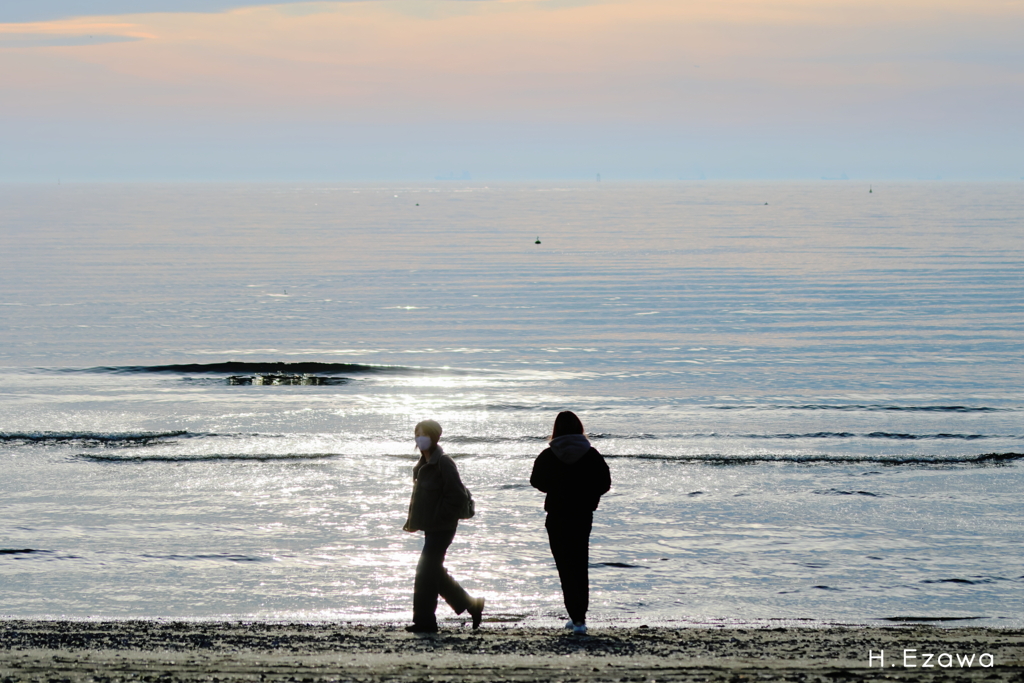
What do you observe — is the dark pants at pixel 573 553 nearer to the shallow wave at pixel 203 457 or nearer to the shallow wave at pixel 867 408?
the shallow wave at pixel 203 457

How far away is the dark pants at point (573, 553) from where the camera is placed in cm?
945

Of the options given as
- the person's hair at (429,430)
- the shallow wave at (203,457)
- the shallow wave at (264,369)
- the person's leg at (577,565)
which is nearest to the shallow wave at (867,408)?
the shallow wave at (264,369)

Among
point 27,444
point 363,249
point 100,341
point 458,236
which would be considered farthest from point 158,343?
point 458,236

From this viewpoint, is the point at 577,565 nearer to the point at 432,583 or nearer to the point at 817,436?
the point at 432,583

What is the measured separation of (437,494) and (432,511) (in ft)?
0.54

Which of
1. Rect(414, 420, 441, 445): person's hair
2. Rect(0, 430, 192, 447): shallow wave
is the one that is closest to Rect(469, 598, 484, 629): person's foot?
Rect(414, 420, 441, 445): person's hair

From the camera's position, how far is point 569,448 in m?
9.28

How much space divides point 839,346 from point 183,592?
25.8m

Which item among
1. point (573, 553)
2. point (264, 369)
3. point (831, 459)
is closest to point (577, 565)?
point (573, 553)

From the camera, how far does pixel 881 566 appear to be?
12805 millimetres

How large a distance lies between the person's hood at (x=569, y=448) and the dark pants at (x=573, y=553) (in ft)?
1.85

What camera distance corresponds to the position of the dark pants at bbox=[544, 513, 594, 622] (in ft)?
31.0

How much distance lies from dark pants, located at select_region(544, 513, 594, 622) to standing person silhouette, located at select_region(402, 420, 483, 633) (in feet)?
2.98

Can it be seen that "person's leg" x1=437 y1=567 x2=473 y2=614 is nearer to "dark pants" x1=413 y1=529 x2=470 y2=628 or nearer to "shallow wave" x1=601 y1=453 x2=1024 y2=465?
"dark pants" x1=413 y1=529 x2=470 y2=628
